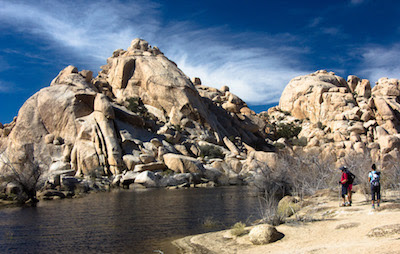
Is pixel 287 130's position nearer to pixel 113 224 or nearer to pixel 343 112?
pixel 343 112

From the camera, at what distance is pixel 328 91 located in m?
72.1

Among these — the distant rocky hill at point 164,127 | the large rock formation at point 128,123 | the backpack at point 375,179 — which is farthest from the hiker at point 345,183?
the large rock formation at point 128,123

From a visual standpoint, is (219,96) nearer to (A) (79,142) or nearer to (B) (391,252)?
(A) (79,142)

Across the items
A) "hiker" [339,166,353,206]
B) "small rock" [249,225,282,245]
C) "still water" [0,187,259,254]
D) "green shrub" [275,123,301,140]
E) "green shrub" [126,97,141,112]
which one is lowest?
"still water" [0,187,259,254]

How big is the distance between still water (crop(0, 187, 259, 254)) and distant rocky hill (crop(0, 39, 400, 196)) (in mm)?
13980

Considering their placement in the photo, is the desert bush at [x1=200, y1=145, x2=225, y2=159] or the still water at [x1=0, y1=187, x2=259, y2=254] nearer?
the still water at [x1=0, y1=187, x2=259, y2=254]

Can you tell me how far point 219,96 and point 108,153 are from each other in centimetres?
4201

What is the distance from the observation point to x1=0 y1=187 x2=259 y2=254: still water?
12039 millimetres

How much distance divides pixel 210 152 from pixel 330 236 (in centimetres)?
3838

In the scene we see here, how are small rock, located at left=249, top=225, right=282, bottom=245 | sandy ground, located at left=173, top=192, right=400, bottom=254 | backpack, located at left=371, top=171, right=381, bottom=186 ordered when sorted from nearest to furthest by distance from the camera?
1. sandy ground, located at left=173, top=192, right=400, bottom=254
2. small rock, located at left=249, top=225, right=282, bottom=245
3. backpack, located at left=371, top=171, right=381, bottom=186

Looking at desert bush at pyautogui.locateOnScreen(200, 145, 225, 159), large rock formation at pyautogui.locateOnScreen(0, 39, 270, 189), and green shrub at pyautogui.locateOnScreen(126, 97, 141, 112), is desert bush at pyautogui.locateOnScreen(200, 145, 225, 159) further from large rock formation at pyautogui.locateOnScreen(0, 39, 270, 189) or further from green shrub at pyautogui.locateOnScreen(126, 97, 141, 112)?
green shrub at pyautogui.locateOnScreen(126, 97, 141, 112)

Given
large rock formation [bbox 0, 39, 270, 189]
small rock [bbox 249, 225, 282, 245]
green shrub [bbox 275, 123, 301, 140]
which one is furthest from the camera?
green shrub [bbox 275, 123, 301, 140]

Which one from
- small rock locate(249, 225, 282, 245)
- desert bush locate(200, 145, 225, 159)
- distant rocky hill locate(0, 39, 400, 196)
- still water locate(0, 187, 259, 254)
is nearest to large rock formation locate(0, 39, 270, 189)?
distant rocky hill locate(0, 39, 400, 196)

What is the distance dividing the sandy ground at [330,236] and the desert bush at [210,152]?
112 feet
